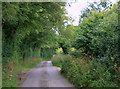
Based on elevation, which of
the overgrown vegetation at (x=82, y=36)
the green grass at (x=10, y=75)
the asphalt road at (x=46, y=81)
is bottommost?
the asphalt road at (x=46, y=81)

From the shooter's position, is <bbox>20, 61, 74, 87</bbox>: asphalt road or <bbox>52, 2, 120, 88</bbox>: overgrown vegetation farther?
<bbox>20, 61, 74, 87</bbox>: asphalt road

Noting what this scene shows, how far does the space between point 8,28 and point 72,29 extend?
5292 millimetres

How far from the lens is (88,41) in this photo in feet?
36.4

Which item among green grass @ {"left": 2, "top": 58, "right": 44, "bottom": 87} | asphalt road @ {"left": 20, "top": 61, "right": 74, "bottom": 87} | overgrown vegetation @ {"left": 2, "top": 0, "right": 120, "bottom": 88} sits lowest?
asphalt road @ {"left": 20, "top": 61, "right": 74, "bottom": 87}

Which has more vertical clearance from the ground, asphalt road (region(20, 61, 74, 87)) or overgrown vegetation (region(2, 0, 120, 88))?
overgrown vegetation (region(2, 0, 120, 88))

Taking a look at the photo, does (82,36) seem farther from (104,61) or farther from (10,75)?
(10,75)

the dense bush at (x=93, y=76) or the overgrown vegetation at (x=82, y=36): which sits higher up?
the overgrown vegetation at (x=82, y=36)

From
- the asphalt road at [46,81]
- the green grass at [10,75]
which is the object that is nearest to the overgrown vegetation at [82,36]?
the green grass at [10,75]

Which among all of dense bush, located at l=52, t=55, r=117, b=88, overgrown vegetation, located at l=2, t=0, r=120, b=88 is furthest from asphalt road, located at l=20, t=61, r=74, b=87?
dense bush, located at l=52, t=55, r=117, b=88

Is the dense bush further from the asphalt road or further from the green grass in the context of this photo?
the green grass

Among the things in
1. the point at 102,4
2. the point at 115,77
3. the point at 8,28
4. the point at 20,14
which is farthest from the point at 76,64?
the point at 8,28

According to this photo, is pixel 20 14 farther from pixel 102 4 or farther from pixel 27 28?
pixel 102 4

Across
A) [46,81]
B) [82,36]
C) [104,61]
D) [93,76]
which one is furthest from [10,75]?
[104,61]

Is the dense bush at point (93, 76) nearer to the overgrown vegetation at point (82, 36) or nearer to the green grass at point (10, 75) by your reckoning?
the overgrown vegetation at point (82, 36)
